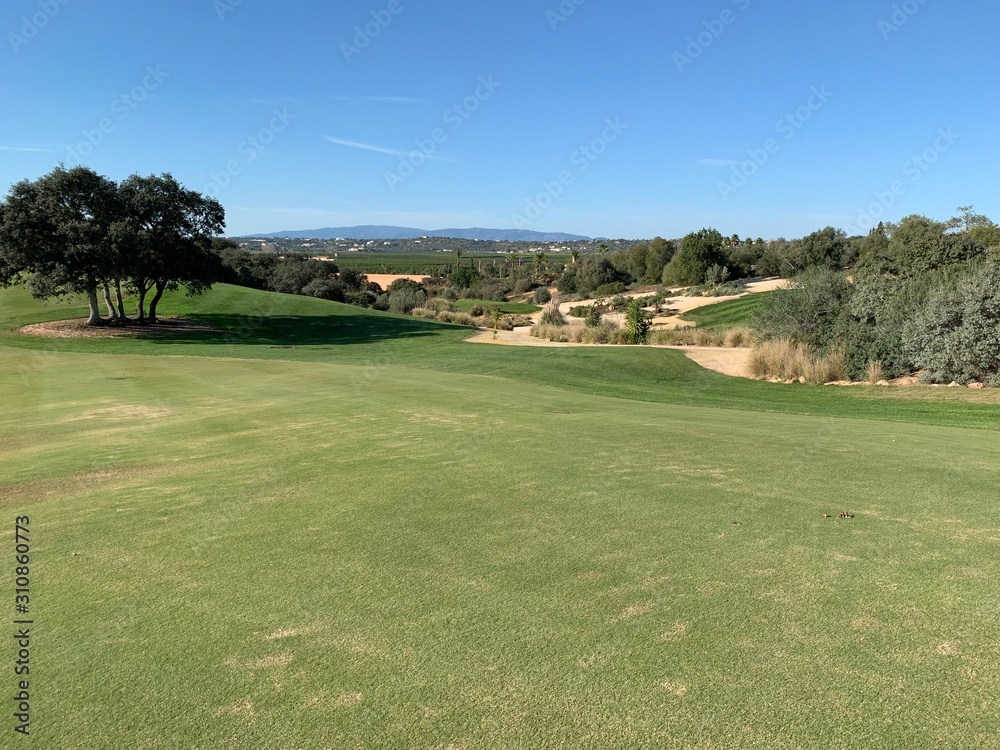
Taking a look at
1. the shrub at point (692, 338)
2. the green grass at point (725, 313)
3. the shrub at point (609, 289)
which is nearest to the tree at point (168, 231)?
the shrub at point (692, 338)

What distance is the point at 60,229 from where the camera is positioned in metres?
29.8

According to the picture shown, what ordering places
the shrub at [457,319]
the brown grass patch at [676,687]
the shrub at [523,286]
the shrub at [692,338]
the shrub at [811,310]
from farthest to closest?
1. the shrub at [523,286]
2. the shrub at [457,319]
3. the shrub at [692,338]
4. the shrub at [811,310]
5. the brown grass patch at [676,687]

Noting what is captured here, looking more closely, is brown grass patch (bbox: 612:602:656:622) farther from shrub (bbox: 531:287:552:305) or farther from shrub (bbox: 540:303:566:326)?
shrub (bbox: 531:287:552:305)

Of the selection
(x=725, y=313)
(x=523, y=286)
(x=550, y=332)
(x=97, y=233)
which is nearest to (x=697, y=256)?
(x=725, y=313)

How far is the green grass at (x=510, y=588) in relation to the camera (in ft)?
9.10

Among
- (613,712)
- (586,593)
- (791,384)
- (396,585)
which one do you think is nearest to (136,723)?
(396,585)

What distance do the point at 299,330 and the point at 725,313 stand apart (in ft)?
92.4

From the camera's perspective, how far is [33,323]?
35.5 m

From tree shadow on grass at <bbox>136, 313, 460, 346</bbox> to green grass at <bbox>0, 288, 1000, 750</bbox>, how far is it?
2710 cm

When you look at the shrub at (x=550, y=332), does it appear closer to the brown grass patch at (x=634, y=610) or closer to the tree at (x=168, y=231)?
the tree at (x=168, y=231)

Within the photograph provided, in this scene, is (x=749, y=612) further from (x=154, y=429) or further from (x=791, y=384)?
(x=791, y=384)

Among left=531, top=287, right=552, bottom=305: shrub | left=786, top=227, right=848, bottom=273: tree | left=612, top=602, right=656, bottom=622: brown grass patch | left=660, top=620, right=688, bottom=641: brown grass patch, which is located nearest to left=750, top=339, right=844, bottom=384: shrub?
left=612, top=602, right=656, bottom=622: brown grass patch

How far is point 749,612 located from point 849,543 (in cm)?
142

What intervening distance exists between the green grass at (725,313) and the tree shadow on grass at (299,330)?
16.4 metres
